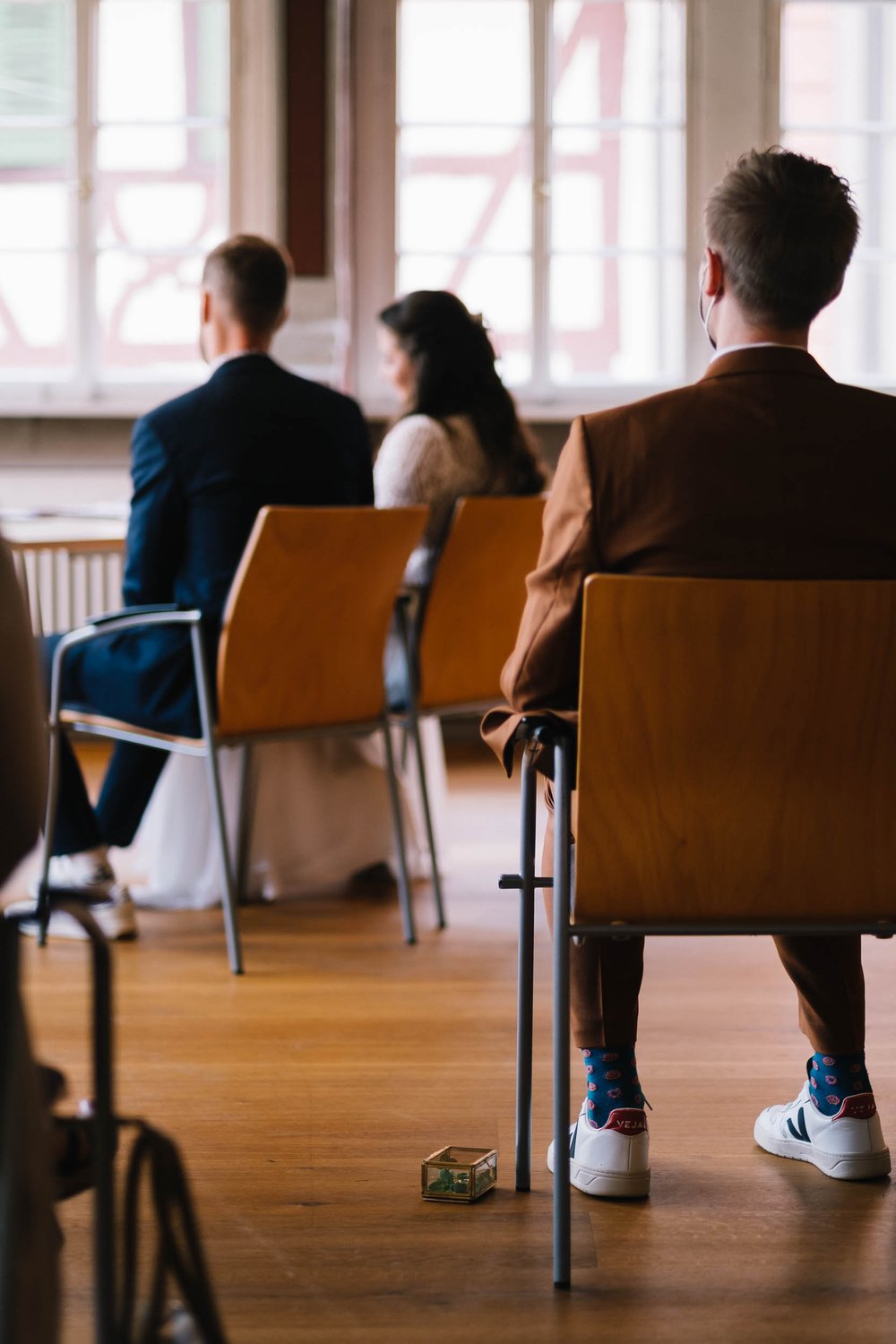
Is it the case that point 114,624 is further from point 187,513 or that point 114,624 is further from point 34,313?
point 34,313

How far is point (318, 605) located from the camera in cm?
314

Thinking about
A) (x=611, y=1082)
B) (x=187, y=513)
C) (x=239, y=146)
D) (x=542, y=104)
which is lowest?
(x=611, y=1082)

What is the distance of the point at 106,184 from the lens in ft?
19.6

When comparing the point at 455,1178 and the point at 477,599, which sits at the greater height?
the point at 477,599

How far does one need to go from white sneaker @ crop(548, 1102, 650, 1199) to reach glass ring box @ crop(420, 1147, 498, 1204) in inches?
4.9

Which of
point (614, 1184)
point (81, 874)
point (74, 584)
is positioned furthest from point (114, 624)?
point (74, 584)

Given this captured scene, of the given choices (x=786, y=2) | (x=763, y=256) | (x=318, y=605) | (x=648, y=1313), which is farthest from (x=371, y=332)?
(x=648, y=1313)

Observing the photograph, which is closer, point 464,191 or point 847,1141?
point 847,1141

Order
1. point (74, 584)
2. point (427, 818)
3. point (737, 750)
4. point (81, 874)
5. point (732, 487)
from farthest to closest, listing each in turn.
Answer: point (74, 584)
point (427, 818)
point (81, 874)
point (732, 487)
point (737, 750)

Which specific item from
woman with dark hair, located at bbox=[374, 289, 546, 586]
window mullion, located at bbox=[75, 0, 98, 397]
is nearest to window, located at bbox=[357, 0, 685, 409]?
window mullion, located at bbox=[75, 0, 98, 397]

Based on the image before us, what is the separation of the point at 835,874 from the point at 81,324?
482cm

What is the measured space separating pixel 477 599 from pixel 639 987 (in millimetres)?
1582

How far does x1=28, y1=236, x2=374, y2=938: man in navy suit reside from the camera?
326 cm

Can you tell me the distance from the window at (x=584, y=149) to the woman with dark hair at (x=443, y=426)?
2.16 meters
